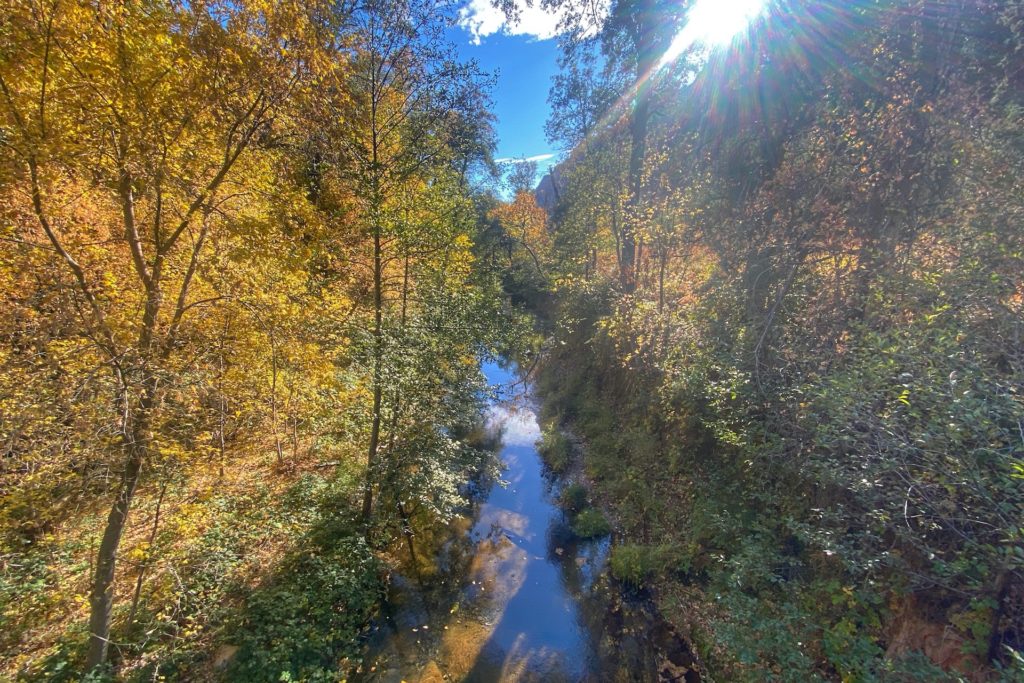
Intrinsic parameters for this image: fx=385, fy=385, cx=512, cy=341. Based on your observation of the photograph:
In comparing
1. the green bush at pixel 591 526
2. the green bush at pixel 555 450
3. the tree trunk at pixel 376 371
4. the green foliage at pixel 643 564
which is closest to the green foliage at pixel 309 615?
the tree trunk at pixel 376 371

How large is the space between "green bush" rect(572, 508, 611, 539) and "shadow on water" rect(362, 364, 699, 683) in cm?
21

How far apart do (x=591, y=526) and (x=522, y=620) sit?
2.73 meters

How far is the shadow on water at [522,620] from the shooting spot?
20.4ft

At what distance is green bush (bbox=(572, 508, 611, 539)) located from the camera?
9219 mm

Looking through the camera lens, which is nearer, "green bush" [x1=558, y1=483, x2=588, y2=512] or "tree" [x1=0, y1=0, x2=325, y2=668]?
"tree" [x1=0, y1=0, x2=325, y2=668]

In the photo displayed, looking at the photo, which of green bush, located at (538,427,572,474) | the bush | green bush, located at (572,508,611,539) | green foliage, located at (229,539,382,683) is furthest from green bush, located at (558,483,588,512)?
green foliage, located at (229,539,382,683)

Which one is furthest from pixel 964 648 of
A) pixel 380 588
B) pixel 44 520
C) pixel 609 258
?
pixel 609 258

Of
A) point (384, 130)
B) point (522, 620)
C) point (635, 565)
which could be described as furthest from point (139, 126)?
point (635, 565)

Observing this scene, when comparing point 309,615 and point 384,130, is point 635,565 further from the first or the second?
point 384,130

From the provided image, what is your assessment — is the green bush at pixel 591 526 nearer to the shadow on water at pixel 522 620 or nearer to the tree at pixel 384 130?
the shadow on water at pixel 522 620

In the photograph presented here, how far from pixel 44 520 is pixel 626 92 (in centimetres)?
1865

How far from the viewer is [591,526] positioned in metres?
9.26

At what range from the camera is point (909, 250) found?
5703 millimetres

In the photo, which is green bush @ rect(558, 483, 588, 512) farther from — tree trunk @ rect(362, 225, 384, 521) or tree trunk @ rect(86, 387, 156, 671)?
tree trunk @ rect(86, 387, 156, 671)
